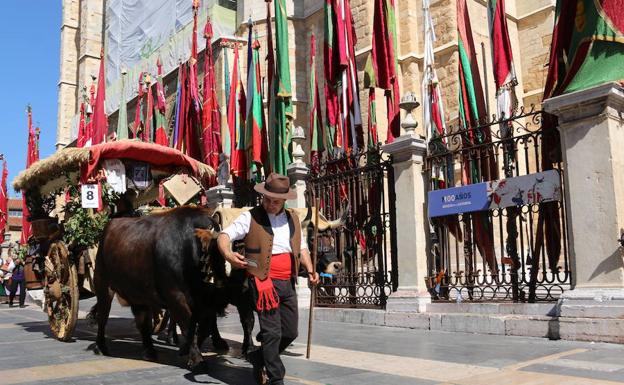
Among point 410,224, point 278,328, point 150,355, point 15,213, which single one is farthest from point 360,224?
point 15,213

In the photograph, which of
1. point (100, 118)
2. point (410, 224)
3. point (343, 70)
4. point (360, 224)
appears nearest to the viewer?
point (410, 224)

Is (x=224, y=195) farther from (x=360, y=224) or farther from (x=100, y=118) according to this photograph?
(x=100, y=118)

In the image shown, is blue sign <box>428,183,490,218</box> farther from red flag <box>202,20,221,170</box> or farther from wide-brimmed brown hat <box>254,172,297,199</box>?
red flag <box>202,20,221,170</box>

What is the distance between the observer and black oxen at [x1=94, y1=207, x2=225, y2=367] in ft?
17.1

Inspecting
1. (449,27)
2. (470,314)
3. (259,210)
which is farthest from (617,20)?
(449,27)

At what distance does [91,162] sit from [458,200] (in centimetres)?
530

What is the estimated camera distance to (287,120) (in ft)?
43.0

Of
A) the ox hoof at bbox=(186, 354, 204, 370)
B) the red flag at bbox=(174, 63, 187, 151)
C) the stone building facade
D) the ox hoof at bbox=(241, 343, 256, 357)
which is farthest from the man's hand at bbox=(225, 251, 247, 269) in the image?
→ the red flag at bbox=(174, 63, 187, 151)

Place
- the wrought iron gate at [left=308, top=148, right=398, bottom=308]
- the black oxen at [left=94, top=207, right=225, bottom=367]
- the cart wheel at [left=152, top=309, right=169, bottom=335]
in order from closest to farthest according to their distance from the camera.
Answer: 1. the black oxen at [left=94, top=207, right=225, bottom=367]
2. the cart wheel at [left=152, top=309, right=169, bottom=335]
3. the wrought iron gate at [left=308, top=148, right=398, bottom=308]

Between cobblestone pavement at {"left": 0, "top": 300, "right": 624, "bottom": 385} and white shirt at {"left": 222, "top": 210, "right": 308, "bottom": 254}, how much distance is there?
1097 millimetres

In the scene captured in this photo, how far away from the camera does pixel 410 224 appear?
→ 8.98 meters

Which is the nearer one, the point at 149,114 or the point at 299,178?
the point at 299,178

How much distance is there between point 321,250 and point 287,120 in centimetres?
749

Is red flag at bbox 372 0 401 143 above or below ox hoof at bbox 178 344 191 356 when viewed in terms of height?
above
